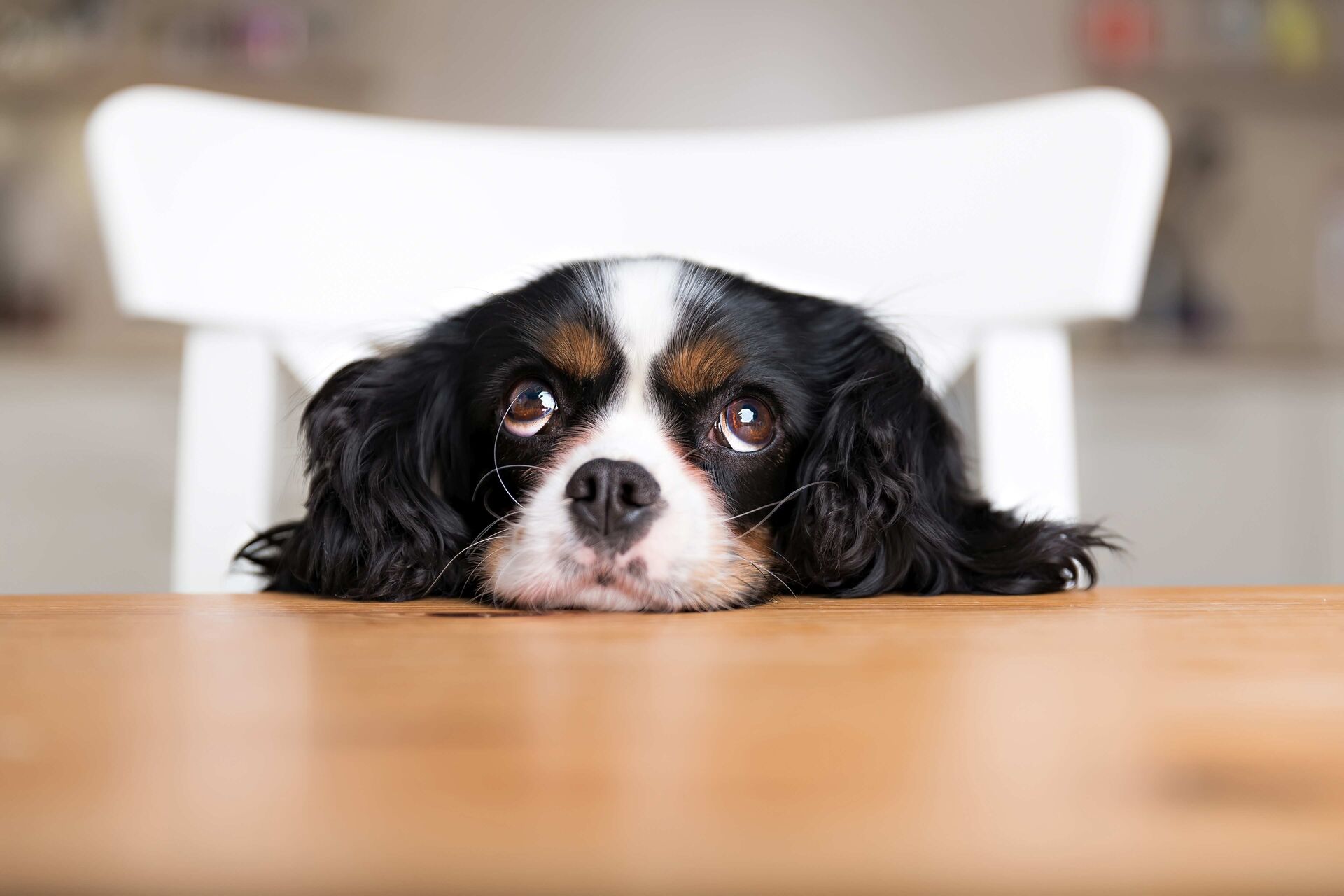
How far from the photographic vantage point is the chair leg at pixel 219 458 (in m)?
1.55

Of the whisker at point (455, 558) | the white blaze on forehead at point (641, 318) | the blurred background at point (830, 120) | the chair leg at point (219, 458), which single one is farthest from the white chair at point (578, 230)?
the blurred background at point (830, 120)

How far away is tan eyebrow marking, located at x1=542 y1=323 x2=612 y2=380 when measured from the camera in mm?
1200

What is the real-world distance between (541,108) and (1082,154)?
321 centimetres

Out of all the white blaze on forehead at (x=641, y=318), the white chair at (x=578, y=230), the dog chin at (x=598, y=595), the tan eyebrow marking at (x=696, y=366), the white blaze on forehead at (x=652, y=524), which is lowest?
the dog chin at (x=598, y=595)

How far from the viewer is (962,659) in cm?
58

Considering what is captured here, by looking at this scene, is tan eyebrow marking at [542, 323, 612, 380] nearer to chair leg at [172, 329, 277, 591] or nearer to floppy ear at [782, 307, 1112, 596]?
floppy ear at [782, 307, 1112, 596]

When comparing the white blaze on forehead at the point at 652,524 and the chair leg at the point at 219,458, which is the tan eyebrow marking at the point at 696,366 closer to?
the white blaze on forehead at the point at 652,524

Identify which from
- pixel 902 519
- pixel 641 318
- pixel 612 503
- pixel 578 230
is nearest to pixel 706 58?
pixel 578 230

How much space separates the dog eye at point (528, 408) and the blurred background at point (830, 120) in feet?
10.8

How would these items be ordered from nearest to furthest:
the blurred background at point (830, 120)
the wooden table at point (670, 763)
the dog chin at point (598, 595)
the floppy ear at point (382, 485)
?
the wooden table at point (670, 763), the dog chin at point (598, 595), the floppy ear at point (382, 485), the blurred background at point (830, 120)

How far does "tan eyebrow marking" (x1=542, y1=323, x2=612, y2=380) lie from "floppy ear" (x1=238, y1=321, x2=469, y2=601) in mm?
205

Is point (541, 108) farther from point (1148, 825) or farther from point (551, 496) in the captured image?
point (1148, 825)

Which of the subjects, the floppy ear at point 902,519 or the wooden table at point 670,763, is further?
the floppy ear at point 902,519

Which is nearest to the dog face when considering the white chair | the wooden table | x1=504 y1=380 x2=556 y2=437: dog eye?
x1=504 y1=380 x2=556 y2=437: dog eye
